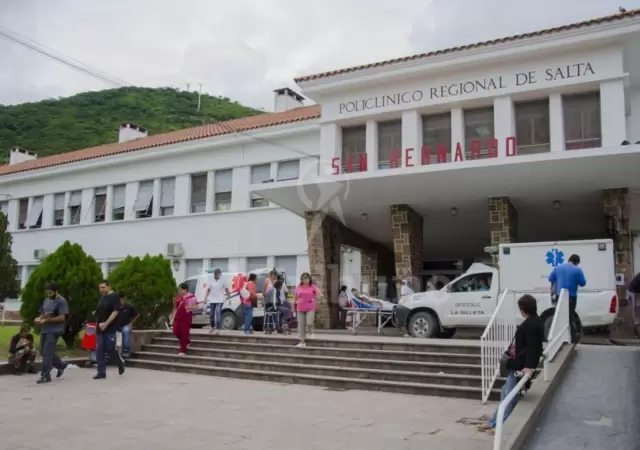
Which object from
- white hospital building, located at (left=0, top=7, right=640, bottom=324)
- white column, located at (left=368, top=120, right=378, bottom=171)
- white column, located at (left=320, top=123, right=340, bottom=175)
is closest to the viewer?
white hospital building, located at (left=0, top=7, right=640, bottom=324)

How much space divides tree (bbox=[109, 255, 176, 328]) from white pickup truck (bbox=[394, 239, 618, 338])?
5.91 m

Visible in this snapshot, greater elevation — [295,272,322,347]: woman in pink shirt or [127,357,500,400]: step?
[295,272,322,347]: woman in pink shirt

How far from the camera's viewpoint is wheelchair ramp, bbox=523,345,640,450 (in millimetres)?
5754

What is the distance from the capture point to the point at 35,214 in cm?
3111

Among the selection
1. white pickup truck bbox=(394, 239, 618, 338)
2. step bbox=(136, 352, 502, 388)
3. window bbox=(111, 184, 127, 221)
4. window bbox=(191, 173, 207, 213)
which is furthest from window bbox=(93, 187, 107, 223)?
white pickup truck bbox=(394, 239, 618, 338)

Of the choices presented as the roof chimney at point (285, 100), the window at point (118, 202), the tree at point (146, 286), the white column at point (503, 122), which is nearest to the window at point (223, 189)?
the roof chimney at point (285, 100)

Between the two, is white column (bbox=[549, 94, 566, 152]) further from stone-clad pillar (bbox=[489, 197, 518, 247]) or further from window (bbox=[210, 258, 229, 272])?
window (bbox=[210, 258, 229, 272])

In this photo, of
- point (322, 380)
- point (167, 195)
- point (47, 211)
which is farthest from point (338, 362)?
point (47, 211)

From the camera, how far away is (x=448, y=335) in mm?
13781

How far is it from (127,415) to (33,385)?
3523mm

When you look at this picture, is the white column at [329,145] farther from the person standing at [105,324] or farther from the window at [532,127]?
the person standing at [105,324]

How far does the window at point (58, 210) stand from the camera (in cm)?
2999

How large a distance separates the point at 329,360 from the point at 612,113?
1012 cm

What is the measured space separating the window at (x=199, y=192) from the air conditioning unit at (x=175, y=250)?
5.36 ft
